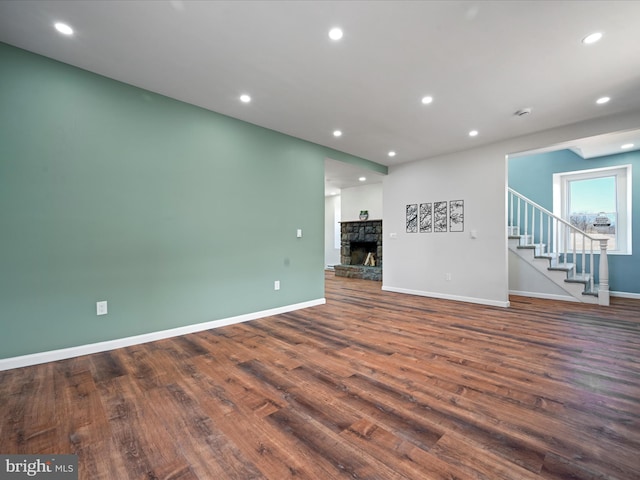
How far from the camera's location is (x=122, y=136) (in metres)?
2.93

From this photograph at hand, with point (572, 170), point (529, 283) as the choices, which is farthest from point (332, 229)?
point (572, 170)

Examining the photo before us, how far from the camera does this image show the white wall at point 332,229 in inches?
398

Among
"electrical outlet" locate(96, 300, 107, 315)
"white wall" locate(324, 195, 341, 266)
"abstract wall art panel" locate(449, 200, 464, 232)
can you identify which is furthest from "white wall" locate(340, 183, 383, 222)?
"electrical outlet" locate(96, 300, 107, 315)

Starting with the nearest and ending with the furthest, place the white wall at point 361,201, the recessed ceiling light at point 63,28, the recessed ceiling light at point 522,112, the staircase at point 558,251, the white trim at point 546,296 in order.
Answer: the recessed ceiling light at point 63,28, the recessed ceiling light at point 522,112, the staircase at point 558,251, the white trim at point 546,296, the white wall at point 361,201

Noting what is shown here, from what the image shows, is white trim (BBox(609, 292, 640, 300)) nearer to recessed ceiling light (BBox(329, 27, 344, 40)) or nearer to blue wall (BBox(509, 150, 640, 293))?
blue wall (BBox(509, 150, 640, 293))

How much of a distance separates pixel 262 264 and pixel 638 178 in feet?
23.1

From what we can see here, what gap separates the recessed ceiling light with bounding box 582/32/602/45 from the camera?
2.23 metres

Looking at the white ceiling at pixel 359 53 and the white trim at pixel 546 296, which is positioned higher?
the white ceiling at pixel 359 53

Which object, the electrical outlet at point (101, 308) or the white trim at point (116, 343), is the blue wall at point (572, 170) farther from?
the electrical outlet at point (101, 308)

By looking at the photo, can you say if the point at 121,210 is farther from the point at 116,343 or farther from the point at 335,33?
the point at 335,33

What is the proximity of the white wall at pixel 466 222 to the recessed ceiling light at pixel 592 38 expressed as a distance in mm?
2138

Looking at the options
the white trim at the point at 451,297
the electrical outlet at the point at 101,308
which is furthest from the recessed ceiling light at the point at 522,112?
the electrical outlet at the point at 101,308

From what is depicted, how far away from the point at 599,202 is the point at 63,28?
8.53 m

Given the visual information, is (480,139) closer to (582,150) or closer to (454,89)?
(454,89)
